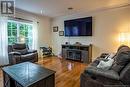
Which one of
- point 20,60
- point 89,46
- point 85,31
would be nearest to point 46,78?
point 20,60

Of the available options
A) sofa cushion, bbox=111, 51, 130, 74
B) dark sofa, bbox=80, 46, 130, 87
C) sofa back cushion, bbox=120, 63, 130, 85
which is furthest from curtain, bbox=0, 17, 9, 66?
→ sofa back cushion, bbox=120, 63, 130, 85

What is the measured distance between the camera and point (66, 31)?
532 cm

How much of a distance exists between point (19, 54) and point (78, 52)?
8.10ft

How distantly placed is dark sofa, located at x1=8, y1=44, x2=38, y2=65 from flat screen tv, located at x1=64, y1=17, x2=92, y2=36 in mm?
2053

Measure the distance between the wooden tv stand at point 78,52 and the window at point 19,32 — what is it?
6.08ft

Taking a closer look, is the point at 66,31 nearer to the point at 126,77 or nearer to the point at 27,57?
the point at 27,57

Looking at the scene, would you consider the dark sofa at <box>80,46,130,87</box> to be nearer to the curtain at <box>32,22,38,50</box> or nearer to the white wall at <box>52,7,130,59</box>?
the white wall at <box>52,7,130,59</box>

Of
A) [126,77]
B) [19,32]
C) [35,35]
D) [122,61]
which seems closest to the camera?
[126,77]

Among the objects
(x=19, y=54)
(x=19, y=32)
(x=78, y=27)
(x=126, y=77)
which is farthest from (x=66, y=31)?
(x=126, y=77)

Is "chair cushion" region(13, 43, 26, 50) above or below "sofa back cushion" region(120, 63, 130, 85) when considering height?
above

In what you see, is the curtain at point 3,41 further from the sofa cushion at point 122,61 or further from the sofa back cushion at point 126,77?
the sofa back cushion at point 126,77

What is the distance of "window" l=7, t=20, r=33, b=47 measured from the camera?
4302 millimetres

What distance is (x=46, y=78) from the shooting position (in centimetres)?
164

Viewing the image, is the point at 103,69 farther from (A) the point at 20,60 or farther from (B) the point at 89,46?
(A) the point at 20,60
